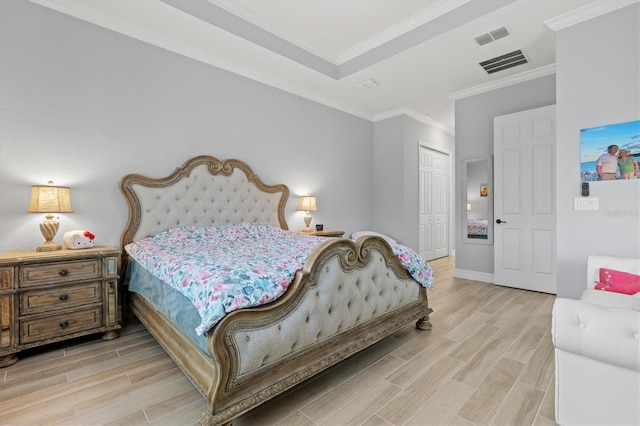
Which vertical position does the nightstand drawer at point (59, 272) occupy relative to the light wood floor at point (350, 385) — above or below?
above

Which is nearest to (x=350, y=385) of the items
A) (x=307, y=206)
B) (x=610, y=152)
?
(x=307, y=206)

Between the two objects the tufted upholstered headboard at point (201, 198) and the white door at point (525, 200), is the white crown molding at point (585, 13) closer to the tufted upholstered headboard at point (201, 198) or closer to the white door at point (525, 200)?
the white door at point (525, 200)

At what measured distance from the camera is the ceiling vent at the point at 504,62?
3580 mm

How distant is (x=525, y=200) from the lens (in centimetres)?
402

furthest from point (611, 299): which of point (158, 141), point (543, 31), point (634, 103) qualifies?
point (158, 141)

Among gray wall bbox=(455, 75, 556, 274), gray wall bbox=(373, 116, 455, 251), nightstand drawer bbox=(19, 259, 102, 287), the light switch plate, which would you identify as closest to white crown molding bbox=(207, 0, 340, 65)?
gray wall bbox=(373, 116, 455, 251)

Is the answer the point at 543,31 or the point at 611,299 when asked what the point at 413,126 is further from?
the point at 611,299

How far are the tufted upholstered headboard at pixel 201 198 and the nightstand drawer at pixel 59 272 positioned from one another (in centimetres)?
54

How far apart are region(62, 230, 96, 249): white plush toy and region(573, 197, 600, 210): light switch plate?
4431mm

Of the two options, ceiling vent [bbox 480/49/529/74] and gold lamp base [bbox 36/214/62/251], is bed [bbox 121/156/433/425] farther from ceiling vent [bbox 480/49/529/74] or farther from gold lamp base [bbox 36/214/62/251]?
ceiling vent [bbox 480/49/529/74]

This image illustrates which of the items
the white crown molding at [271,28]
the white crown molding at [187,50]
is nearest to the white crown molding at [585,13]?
the white crown molding at [271,28]

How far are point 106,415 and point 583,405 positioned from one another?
237 cm

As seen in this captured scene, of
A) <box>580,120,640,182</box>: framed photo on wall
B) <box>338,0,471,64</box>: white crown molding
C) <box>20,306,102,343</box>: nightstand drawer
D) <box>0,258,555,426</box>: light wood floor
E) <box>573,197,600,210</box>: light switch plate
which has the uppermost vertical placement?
<box>338,0,471,64</box>: white crown molding

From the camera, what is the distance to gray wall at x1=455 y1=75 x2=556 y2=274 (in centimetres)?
408
